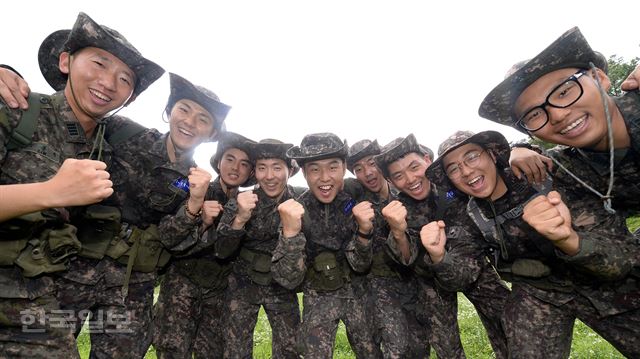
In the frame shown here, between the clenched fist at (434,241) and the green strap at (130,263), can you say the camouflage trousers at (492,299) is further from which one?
the green strap at (130,263)

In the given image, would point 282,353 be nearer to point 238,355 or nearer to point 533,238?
point 238,355

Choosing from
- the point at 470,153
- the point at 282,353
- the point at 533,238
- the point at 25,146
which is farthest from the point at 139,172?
the point at 533,238

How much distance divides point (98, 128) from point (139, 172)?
0.67 metres

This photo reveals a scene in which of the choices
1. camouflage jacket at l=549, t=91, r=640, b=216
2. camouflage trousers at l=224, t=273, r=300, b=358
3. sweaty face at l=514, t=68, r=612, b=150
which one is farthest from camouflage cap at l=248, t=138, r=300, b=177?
camouflage jacket at l=549, t=91, r=640, b=216

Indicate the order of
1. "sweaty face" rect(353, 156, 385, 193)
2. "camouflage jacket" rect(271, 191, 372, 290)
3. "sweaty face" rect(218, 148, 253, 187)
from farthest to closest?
"sweaty face" rect(353, 156, 385, 193), "sweaty face" rect(218, 148, 253, 187), "camouflage jacket" rect(271, 191, 372, 290)

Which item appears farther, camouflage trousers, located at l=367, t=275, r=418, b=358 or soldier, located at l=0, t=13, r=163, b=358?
camouflage trousers, located at l=367, t=275, r=418, b=358

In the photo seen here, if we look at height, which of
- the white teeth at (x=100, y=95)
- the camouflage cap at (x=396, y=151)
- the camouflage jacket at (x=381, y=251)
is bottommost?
the camouflage jacket at (x=381, y=251)

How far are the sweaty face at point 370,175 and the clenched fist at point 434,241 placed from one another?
187 cm

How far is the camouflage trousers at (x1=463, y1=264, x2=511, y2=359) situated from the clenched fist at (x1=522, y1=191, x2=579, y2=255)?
5.48 ft

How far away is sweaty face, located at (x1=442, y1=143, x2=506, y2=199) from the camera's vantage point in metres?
3.82

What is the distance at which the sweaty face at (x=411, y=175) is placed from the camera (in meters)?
Result: 4.72

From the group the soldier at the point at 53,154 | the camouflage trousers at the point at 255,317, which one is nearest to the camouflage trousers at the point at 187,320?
the camouflage trousers at the point at 255,317

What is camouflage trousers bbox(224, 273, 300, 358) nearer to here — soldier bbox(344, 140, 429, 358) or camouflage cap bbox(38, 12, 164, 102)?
soldier bbox(344, 140, 429, 358)

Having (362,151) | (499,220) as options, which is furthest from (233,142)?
(499,220)
